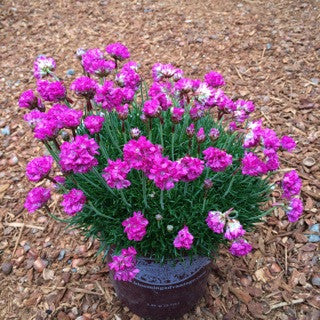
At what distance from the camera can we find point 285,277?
260cm

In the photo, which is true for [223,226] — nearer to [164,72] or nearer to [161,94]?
[161,94]

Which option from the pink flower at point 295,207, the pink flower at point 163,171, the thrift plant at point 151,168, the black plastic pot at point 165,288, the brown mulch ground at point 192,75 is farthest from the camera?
the brown mulch ground at point 192,75

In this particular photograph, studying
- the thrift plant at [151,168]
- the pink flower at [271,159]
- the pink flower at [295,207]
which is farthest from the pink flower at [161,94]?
the pink flower at [295,207]

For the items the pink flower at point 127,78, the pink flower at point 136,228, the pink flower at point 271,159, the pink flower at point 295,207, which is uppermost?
the pink flower at point 127,78

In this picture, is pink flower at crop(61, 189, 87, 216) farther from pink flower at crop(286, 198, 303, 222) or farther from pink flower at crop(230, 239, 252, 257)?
pink flower at crop(286, 198, 303, 222)

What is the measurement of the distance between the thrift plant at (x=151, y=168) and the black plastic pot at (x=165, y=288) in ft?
A: 0.30

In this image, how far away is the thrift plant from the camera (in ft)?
5.02

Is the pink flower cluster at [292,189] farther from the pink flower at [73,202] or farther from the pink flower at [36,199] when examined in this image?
the pink flower at [36,199]

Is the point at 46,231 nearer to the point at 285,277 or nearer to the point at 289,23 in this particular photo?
the point at 285,277

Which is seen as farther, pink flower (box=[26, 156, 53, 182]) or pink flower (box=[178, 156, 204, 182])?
pink flower (box=[26, 156, 53, 182])

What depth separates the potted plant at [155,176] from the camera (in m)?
1.57

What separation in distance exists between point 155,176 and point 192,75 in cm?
294

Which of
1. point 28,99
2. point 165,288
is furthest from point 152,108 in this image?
point 165,288

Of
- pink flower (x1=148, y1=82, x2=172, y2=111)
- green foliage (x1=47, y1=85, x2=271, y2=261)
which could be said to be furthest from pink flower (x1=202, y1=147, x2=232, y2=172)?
pink flower (x1=148, y1=82, x2=172, y2=111)
